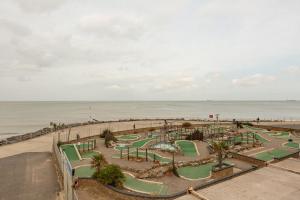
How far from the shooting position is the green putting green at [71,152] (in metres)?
37.1

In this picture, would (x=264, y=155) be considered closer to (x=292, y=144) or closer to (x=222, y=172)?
(x=292, y=144)

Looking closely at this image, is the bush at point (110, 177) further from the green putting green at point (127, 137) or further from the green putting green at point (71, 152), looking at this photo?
the green putting green at point (127, 137)

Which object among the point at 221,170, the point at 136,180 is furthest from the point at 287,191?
the point at 136,180

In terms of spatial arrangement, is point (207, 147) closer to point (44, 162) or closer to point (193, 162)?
point (193, 162)

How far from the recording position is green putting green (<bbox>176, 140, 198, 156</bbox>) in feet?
132

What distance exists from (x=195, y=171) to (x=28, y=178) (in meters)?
21.0

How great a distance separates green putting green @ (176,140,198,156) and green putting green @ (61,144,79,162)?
18.1 meters

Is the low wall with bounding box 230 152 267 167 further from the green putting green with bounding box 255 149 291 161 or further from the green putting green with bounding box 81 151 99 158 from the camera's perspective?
the green putting green with bounding box 81 151 99 158

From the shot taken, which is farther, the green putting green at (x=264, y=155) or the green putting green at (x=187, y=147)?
the green putting green at (x=187, y=147)

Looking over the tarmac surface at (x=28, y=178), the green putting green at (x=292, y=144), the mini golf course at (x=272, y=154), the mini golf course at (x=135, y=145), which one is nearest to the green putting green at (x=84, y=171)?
the tarmac surface at (x=28, y=178)

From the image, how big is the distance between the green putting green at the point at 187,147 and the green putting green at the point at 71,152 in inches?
711

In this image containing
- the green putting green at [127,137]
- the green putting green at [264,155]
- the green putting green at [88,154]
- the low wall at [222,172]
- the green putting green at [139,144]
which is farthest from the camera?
the green putting green at [127,137]

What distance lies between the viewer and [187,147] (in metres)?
44.1

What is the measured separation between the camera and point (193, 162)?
33.7 meters
